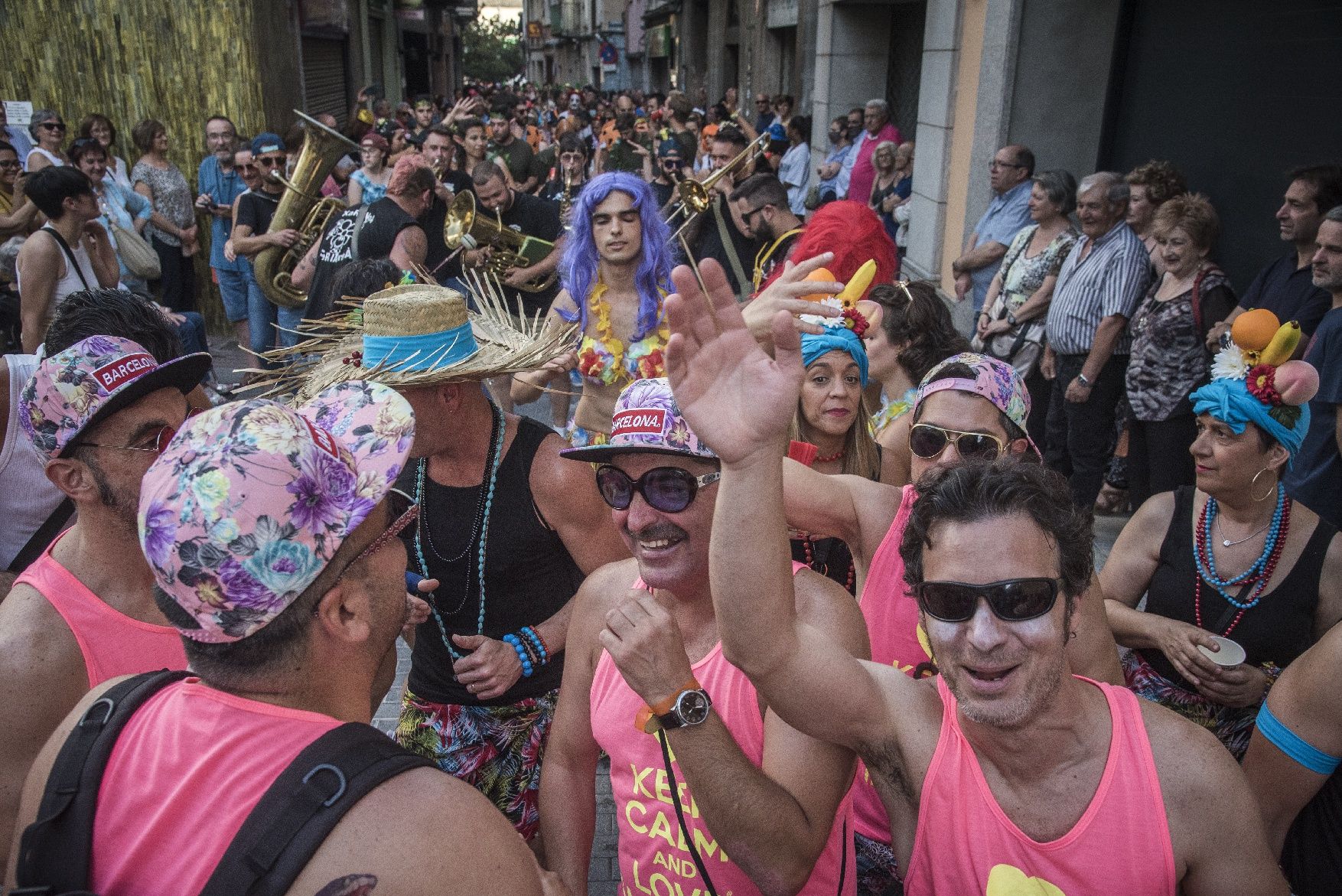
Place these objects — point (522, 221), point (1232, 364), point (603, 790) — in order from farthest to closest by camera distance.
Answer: point (522, 221)
point (603, 790)
point (1232, 364)

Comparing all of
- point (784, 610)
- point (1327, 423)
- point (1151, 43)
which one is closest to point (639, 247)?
point (1327, 423)

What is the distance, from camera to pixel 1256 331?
294 centimetres

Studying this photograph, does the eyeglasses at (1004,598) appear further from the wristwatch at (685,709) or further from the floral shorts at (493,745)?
the floral shorts at (493,745)

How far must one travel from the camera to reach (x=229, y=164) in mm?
10414

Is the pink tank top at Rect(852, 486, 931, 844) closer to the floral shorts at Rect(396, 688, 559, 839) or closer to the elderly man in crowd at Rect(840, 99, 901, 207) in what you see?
the floral shorts at Rect(396, 688, 559, 839)

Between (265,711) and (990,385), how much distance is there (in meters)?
2.24

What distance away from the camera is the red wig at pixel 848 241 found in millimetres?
5180

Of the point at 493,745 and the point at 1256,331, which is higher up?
the point at 1256,331

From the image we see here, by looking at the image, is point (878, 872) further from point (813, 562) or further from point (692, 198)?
point (692, 198)

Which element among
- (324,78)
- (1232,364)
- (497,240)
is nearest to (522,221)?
(497,240)

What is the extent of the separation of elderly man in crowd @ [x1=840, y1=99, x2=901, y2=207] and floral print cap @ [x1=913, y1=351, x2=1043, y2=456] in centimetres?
903

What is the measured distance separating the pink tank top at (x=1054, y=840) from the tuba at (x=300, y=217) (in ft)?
23.1

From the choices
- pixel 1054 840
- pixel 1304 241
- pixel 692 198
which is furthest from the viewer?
pixel 692 198

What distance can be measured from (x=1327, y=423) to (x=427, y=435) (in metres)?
4.17
